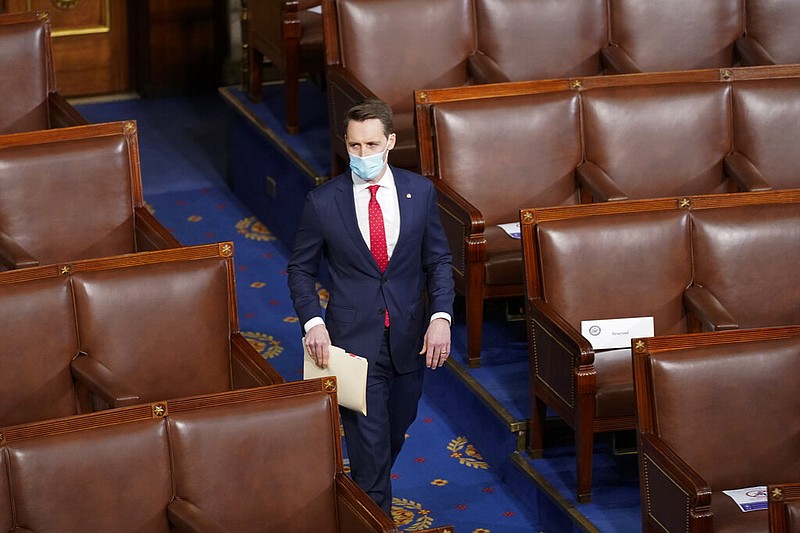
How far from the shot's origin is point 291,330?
305 centimetres

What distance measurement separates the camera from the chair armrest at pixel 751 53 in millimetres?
3123

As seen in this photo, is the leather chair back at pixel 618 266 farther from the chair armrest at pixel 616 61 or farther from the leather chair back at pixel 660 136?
the chair armrest at pixel 616 61

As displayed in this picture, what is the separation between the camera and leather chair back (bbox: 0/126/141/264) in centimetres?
247

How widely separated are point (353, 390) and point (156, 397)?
373 mm

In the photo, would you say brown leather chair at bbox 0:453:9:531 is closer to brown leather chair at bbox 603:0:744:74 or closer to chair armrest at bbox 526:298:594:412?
chair armrest at bbox 526:298:594:412

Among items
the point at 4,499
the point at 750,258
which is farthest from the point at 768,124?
the point at 4,499

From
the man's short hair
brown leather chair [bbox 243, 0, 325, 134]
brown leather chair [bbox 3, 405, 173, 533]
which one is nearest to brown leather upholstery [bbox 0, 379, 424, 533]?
brown leather chair [bbox 3, 405, 173, 533]

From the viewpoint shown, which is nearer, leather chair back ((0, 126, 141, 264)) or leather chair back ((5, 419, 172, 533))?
leather chair back ((5, 419, 172, 533))

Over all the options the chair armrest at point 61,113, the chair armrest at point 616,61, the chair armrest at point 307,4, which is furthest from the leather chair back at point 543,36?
the chair armrest at point 61,113

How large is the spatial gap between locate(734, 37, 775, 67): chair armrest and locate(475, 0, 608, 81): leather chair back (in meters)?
0.31

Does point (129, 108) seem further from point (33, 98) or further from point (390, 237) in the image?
point (390, 237)

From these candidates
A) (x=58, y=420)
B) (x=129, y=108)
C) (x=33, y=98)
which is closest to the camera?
(x=58, y=420)

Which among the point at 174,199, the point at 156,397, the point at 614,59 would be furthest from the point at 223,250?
the point at 174,199

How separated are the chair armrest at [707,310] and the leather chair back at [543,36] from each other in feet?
2.82
